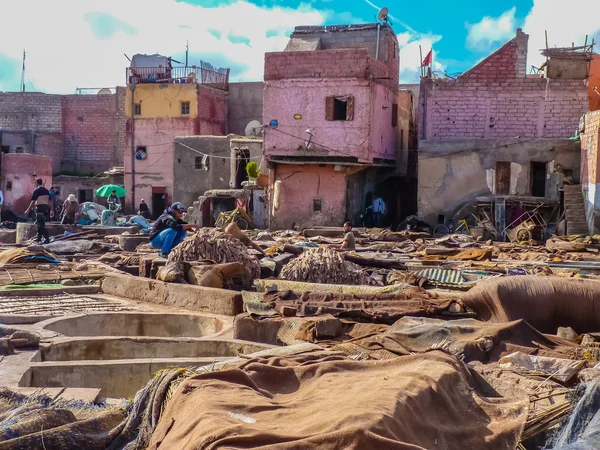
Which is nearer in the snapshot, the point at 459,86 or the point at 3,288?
the point at 3,288

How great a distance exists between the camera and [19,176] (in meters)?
39.1

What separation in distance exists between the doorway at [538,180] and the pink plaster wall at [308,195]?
691 centimetres

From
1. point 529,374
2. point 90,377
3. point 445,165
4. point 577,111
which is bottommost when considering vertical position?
point 90,377

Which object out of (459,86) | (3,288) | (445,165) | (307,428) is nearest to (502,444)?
(307,428)

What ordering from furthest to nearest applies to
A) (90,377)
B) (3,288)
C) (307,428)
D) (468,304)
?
Result: (3,288)
(468,304)
(90,377)
(307,428)

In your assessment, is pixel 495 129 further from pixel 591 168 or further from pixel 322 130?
pixel 591 168

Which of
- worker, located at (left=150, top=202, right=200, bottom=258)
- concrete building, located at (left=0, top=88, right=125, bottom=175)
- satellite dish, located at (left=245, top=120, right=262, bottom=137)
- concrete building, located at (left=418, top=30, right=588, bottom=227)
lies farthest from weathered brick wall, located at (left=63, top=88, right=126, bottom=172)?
worker, located at (left=150, top=202, right=200, bottom=258)

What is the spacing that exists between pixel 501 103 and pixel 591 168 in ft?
23.4

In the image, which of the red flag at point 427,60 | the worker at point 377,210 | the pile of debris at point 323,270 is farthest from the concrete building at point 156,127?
the pile of debris at point 323,270

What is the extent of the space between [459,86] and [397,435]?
87.1ft

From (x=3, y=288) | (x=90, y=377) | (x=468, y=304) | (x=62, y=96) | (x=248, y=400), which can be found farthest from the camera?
(x=62, y=96)

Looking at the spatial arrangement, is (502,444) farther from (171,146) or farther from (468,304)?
(171,146)

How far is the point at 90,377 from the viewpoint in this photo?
7.51 metres

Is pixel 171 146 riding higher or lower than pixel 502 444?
higher
